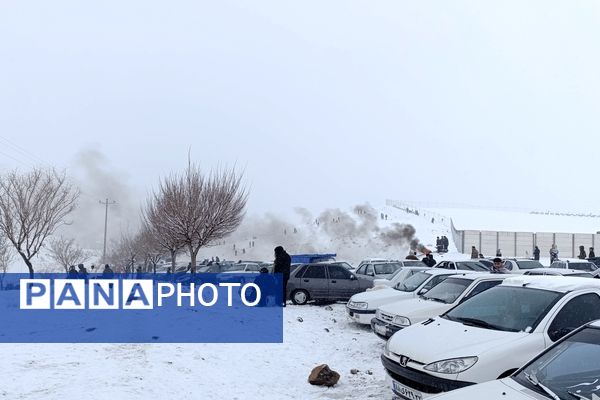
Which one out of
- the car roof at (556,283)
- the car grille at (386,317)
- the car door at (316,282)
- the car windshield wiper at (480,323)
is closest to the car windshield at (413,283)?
the car grille at (386,317)

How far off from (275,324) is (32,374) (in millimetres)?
6005

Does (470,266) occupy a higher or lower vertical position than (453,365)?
lower

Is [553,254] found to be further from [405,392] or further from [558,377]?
[558,377]

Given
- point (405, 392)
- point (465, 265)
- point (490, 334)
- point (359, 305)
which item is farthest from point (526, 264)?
point (405, 392)

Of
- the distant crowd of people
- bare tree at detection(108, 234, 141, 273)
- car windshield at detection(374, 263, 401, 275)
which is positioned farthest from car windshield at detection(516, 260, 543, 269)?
bare tree at detection(108, 234, 141, 273)

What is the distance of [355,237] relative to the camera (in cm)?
7650

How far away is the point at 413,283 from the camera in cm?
1286

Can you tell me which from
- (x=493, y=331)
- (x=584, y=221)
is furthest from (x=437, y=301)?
(x=584, y=221)

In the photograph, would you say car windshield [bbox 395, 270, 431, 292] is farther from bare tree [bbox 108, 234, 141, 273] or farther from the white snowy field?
bare tree [bbox 108, 234, 141, 273]

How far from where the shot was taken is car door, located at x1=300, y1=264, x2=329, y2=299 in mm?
16828

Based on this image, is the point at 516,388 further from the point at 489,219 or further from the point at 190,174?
the point at 489,219

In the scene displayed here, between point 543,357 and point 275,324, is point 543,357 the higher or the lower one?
the higher one

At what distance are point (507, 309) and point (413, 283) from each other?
606 centimetres

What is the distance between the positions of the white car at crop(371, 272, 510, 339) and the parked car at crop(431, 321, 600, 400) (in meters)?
4.90
